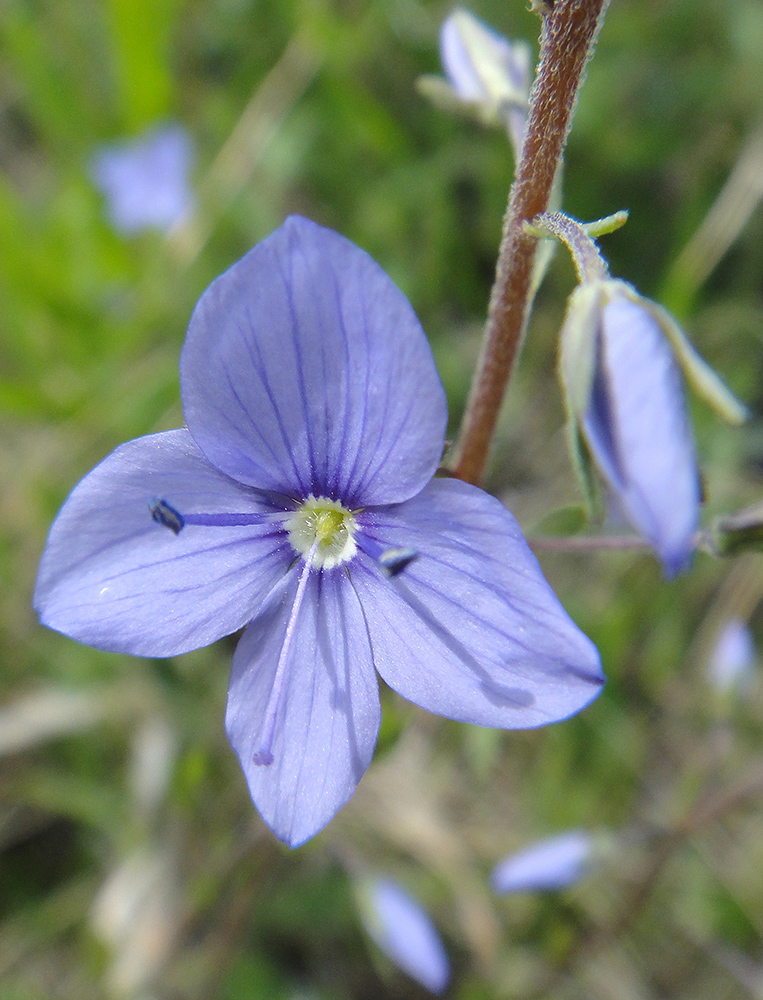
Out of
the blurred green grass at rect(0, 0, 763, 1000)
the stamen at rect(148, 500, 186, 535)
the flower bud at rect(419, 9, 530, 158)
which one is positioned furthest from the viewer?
the blurred green grass at rect(0, 0, 763, 1000)

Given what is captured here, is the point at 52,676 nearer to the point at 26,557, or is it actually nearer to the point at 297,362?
the point at 26,557

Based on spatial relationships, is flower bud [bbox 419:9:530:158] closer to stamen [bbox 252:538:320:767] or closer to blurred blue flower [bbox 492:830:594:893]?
stamen [bbox 252:538:320:767]

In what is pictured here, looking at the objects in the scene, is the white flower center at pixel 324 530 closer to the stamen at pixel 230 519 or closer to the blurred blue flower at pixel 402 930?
the stamen at pixel 230 519

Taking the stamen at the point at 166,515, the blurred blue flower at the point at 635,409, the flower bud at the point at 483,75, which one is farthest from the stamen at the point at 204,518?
the flower bud at the point at 483,75

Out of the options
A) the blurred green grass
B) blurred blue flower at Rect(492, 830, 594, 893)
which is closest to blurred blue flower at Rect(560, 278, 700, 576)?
blurred blue flower at Rect(492, 830, 594, 893)

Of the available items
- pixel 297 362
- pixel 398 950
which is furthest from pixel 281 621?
pixel 398 950

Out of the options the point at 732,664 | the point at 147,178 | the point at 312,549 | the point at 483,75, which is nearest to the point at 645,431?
the point at 312,549

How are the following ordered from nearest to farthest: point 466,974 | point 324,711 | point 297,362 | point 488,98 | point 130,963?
point 297,362 < point 324,711 < point 488,98 < point 130,963 < point 466,974

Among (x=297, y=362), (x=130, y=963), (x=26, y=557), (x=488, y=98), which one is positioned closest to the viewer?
(x=297, y=362)
